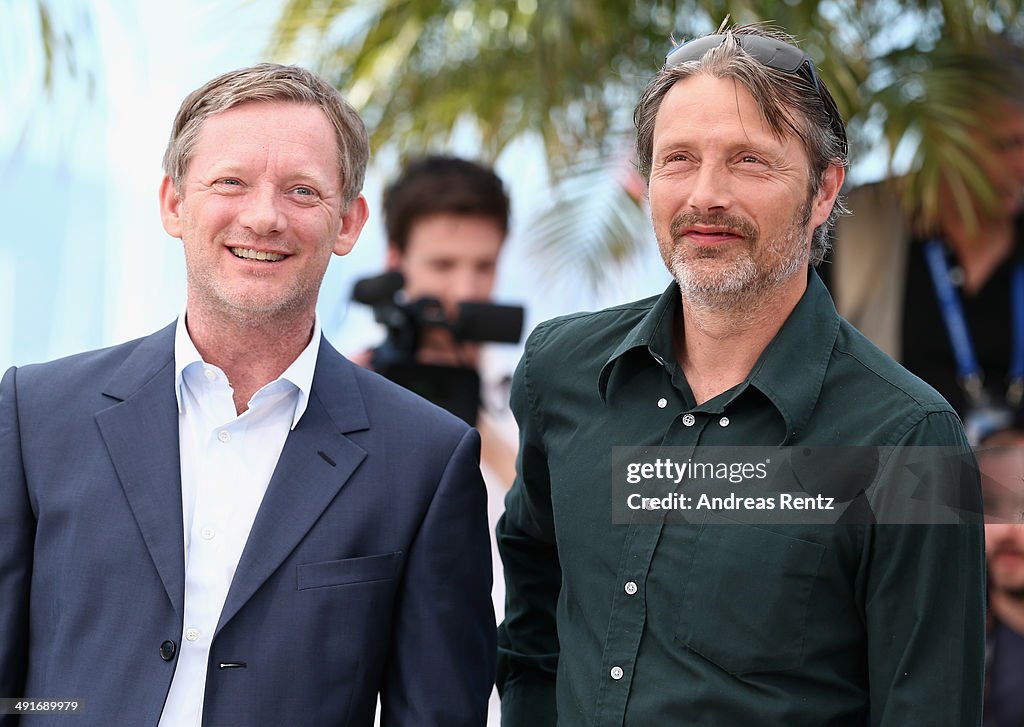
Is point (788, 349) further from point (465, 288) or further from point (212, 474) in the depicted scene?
point (465, 288)

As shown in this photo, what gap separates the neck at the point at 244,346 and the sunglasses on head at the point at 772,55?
81cm

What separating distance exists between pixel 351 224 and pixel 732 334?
0.77m

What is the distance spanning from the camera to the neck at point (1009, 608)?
360 centimetres

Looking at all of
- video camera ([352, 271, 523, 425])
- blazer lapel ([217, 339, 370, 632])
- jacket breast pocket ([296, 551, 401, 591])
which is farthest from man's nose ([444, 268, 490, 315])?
jacket breast pocket ([296, 551, 401, 591])

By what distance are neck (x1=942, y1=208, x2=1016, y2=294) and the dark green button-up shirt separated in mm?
2347

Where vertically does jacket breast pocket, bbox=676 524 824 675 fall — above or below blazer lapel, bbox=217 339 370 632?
below

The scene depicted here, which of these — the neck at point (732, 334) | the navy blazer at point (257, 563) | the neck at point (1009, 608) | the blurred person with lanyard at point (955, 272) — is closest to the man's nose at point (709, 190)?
the neck at point (732, 334)

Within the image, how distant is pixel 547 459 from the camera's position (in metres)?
2.24

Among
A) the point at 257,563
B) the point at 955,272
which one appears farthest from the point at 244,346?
the point at 955,272

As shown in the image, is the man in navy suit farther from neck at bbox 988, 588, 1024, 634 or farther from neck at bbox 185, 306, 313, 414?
neck at bbox 988, 588, 1024, 634

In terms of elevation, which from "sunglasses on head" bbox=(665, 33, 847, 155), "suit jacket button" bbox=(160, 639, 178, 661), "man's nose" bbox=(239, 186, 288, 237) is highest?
"sunglasses on head" bbox=(665, 33, 847, 155)

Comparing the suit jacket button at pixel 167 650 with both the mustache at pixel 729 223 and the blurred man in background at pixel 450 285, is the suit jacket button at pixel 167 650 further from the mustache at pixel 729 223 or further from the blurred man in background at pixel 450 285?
the blurred man in background at pixel 450 285

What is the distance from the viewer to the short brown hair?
2232 mm

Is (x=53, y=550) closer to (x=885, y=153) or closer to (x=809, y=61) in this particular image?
(x=809, y=61)
